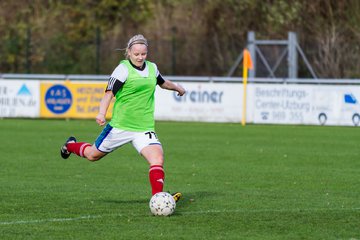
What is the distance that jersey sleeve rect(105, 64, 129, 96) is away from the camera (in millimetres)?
10945

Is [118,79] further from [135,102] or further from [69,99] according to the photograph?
[69,99]

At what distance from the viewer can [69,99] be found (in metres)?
30.0

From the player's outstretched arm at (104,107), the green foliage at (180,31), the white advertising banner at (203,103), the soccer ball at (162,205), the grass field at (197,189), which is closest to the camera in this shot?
the grass field at (197,189)

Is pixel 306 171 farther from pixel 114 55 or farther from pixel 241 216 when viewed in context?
pixel 114 55

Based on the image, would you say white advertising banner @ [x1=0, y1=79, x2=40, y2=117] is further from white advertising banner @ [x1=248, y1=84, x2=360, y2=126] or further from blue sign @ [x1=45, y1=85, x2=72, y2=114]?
white advertising banner @ [x1=248, y1=84, x2=360, y2=126]

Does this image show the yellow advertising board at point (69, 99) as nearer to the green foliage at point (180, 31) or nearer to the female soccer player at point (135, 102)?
the green foliage at point (180, 31)

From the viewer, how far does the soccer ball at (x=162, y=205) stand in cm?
1035

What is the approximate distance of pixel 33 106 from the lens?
3011cm

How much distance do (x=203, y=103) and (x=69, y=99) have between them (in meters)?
4.07

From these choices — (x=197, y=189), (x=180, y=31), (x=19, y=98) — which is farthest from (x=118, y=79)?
(x=180, y=31)

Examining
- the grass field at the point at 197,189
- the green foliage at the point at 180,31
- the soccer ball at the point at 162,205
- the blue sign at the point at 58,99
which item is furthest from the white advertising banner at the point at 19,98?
the soccer ball at the point at 162,205

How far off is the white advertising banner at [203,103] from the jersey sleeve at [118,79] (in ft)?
57.9

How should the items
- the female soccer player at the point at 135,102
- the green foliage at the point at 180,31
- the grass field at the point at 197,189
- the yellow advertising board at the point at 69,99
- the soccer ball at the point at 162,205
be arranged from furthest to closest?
the green foliage at the point at 180,31 < the yellow advertising board at the point at 69,99 < the female soccer player at the point at 135,102 < the soccer ball at the point at 162,205 < the grass field at the point at 197,189

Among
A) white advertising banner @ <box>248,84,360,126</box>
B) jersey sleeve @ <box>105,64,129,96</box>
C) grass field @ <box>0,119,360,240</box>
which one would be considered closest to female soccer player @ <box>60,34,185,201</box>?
jersey sleeve @ <box>105,64,129,96</box>
